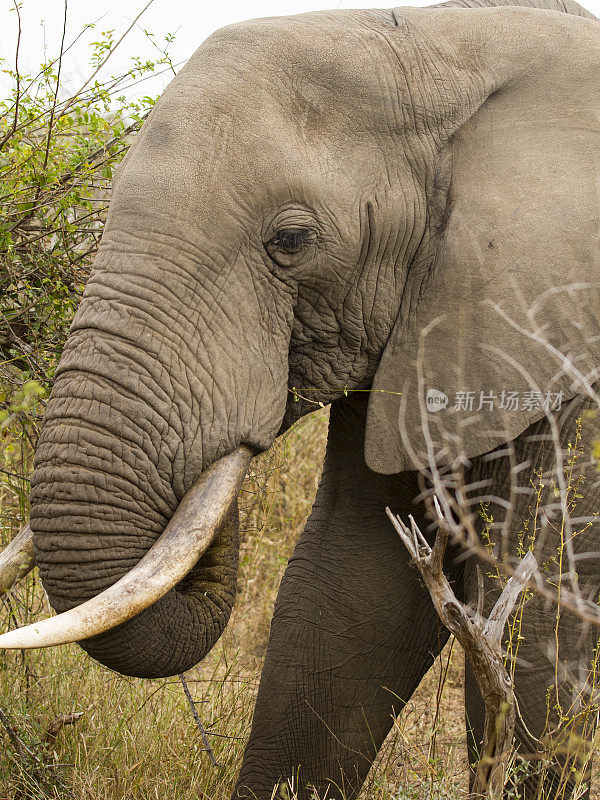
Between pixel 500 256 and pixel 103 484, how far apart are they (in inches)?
46.5

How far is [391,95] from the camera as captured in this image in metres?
2.98

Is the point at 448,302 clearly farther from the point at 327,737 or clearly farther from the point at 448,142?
the point at 327,737

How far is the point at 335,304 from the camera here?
9.90ft

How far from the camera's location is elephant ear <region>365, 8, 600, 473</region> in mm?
2973

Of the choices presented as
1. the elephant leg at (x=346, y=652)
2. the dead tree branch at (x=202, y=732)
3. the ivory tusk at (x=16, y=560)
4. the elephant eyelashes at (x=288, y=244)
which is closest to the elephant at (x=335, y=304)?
the elephant eyelashes at (x=288, y=244)

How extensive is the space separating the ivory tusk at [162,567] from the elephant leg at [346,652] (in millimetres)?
1039

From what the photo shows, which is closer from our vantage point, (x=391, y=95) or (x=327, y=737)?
(x=391, y=95)

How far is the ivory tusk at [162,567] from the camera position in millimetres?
2428

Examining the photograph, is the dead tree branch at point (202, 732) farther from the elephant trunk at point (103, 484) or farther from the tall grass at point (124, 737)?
the elephant trunk at point (103, 484)

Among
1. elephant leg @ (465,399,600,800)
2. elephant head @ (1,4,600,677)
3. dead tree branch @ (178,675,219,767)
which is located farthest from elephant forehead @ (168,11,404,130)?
dead tree branch @ (178,675,219,767)

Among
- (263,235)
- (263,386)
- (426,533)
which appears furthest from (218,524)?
(426,533)

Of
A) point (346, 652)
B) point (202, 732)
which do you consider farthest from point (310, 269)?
point (202, 732)

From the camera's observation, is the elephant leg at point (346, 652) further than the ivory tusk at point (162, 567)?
Yes

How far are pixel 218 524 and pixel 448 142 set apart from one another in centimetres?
120
